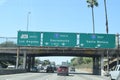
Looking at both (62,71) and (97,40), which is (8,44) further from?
(97,40)

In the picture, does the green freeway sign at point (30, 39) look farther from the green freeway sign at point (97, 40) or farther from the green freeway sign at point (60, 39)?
the green freeway sign at point (97, 40)

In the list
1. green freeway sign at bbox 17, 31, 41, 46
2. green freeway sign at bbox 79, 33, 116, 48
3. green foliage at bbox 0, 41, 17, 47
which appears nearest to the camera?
green freeway sign at bbox 79, 33, 116, 48

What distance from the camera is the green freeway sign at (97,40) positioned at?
209ft

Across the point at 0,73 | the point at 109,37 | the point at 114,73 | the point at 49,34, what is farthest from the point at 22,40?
the point at 114,73

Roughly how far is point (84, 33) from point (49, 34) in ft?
20.6

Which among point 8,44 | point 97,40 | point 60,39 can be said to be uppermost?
point 60,39

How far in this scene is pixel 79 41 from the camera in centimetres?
6425

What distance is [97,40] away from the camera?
64.3 meters

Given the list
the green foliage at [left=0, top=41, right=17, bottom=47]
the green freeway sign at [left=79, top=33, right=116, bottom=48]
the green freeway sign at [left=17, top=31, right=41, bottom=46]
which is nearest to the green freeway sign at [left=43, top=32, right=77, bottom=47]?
the green freeway sign at [left=79, top=33, right=116, bottom=48]

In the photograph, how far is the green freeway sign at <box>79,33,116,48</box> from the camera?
6384 centimetres

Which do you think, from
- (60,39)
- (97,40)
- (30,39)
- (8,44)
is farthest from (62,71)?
(8,44)

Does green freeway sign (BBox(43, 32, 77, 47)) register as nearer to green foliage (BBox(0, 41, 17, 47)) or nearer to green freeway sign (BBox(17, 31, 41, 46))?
green freeway sign (BBox(17, 31, 41, 46))

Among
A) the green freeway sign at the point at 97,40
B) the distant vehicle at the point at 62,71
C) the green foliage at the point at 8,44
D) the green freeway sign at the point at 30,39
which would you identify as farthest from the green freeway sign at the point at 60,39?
the green foliage at the point at 8,44

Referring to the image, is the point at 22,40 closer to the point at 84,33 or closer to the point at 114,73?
the point at 84,33
